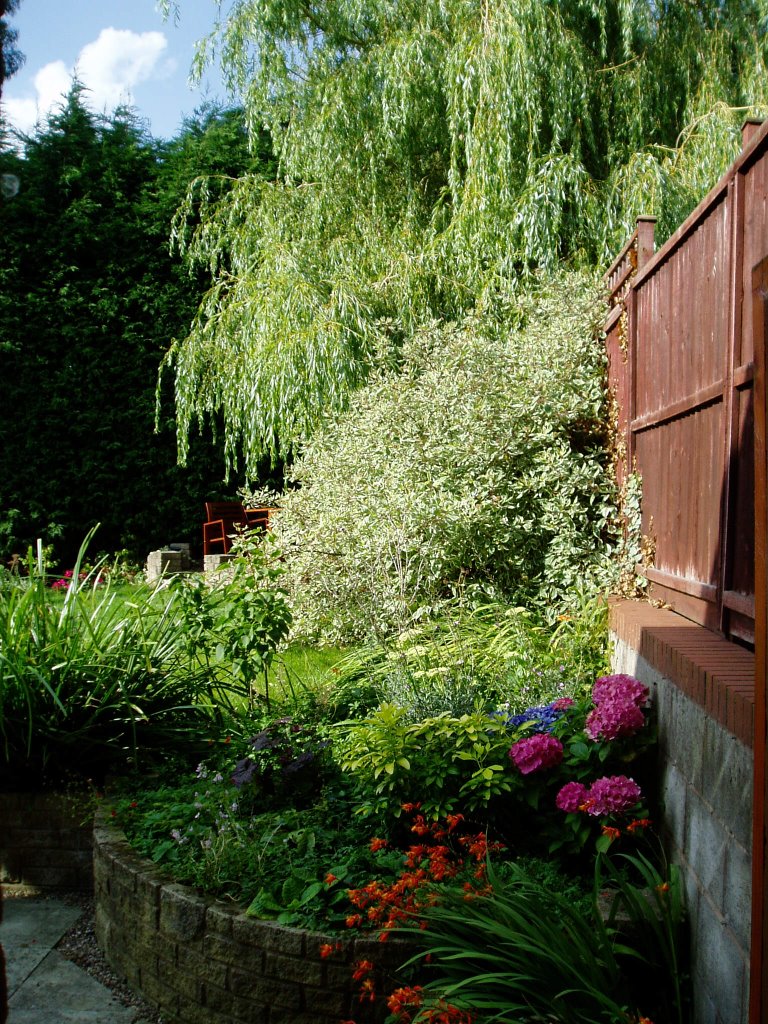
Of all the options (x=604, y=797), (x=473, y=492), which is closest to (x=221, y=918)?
(x=604, y=797)

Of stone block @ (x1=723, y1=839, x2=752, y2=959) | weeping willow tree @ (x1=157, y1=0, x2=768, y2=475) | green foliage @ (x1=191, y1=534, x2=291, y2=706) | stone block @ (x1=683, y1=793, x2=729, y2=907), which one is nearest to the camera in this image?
stone block @ (x1=723, y1=839, x2=752, y2=959)

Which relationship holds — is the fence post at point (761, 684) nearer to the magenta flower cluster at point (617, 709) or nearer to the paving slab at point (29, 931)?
the magenta flower cluster at point (617, 709)

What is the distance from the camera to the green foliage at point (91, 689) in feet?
12.8

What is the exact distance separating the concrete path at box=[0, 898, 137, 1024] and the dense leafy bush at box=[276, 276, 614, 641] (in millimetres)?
2568

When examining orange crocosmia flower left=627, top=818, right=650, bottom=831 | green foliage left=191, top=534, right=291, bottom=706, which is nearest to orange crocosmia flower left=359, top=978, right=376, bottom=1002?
orange crocosmia flower left=627, top=818, right=650, bottom=831

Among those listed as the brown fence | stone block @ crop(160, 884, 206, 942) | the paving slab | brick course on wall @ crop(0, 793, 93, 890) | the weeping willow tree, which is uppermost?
the weeping willow tree

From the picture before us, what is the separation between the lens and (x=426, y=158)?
870 cm

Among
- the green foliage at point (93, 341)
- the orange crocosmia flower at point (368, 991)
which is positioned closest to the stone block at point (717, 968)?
the orange crocosmia flower at point (368, 991)

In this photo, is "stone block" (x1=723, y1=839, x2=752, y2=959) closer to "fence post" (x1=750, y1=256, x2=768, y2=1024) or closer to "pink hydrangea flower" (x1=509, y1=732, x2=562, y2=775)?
"fence post" (x1=750, y1=256, x2=768, y2=1024)

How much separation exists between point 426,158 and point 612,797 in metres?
7.18

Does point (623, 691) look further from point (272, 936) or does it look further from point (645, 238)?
point (645, 238)

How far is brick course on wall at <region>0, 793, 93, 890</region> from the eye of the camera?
3.74 metres

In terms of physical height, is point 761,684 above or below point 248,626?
above

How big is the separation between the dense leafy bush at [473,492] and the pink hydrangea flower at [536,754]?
2.11 metres
